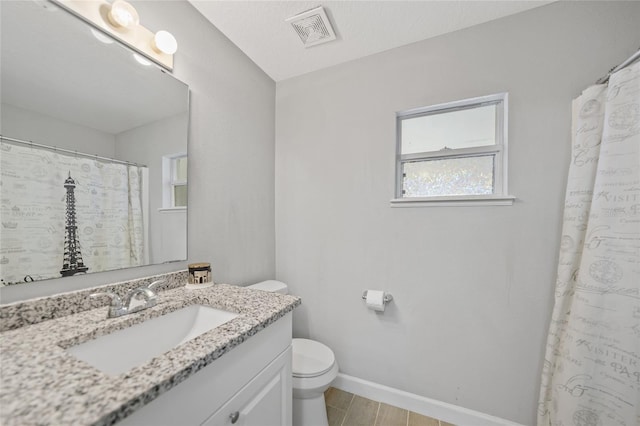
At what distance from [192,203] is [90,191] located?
421 mm

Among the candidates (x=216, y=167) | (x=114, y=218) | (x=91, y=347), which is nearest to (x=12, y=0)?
(x=114, y=218)

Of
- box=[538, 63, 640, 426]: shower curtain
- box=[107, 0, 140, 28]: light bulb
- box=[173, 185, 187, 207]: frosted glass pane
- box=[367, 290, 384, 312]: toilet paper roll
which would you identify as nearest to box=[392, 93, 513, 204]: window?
box=[538, 63, 640, 426]: shower curtain

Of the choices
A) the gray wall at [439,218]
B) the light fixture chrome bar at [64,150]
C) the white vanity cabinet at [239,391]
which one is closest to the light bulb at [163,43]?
the light fixture chrome bar at [64,150]

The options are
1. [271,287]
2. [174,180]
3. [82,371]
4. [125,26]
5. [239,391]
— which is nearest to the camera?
[82,371]

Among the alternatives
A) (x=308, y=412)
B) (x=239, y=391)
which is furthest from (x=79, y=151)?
(x=308, y=412)

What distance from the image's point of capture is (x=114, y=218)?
94cm

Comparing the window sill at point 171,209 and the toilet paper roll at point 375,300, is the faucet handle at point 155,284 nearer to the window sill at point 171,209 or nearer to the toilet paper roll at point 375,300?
the window sill at point 171,209

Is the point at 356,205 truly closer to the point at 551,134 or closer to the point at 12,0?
the point at 551,134

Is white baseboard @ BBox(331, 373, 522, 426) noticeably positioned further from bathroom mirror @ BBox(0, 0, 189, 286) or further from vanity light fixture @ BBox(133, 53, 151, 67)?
vanity light fixture @ BBox(133, 53, 151, 67)

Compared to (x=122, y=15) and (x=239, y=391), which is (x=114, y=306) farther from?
(x=122, y=15)

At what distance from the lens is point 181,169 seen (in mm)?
1186

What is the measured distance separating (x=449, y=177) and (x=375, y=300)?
94 cm

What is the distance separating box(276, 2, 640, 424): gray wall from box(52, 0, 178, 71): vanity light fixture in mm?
927

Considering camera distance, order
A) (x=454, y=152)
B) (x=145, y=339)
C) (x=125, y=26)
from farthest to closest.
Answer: (x=454, y=152), (x=125, y=26), (x=145, y=339)
